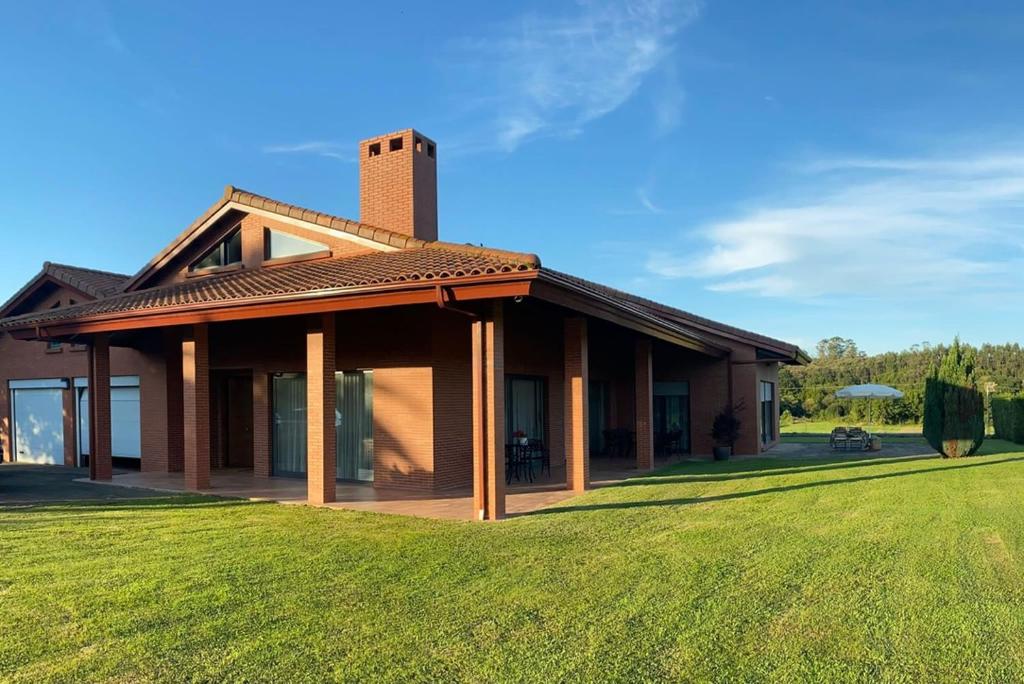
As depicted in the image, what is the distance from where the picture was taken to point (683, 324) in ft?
61.9

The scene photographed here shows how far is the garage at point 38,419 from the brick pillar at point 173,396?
197 inches

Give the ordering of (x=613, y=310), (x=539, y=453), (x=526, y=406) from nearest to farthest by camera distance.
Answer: (x=613, y=310)
(x=539, y=453)
(x=526, y=406)

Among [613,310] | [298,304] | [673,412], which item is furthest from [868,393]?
[298,304]

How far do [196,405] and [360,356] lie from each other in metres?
2.99

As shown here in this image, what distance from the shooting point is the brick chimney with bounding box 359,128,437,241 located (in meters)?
14.0

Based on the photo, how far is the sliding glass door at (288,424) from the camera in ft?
46.9

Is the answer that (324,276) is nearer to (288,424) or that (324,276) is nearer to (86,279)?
(288,424)

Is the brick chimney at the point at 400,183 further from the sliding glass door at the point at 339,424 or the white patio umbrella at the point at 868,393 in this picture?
the white patio umbrella at the point at 868,393

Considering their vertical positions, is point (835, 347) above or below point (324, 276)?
below

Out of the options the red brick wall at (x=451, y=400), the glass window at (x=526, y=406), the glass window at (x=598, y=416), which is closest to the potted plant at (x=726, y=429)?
the glass window at (x=598, y=416)

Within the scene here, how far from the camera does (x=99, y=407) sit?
14.0 m

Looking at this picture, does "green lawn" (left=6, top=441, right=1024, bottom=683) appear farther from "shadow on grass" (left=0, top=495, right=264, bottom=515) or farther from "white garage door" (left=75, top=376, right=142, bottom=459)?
"white garage door" (left=75, top=376, right=142, bottom=459)

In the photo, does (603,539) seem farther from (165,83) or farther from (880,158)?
(165,83)

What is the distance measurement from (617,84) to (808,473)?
949cm
